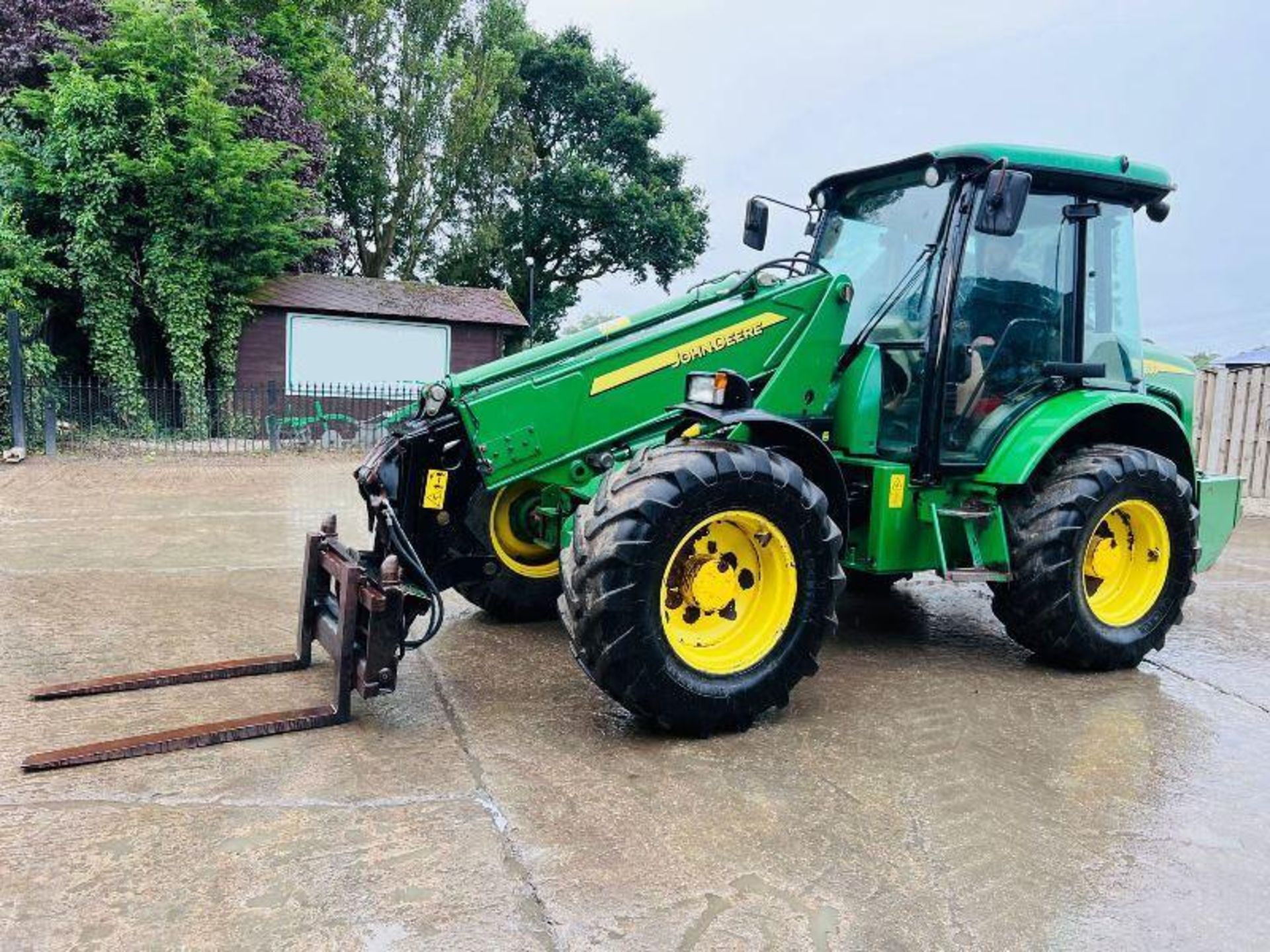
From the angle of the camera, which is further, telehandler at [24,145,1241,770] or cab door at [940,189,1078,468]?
cab door at [940,189,1078,468]

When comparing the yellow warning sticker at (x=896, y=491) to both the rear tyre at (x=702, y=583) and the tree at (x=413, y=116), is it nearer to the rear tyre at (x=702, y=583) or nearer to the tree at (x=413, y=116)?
the rear tyre at (x=702, y=583)

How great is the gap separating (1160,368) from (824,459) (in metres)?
2.45

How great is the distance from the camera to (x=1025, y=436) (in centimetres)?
430

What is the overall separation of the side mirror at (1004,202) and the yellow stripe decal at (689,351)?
1027 millimetres

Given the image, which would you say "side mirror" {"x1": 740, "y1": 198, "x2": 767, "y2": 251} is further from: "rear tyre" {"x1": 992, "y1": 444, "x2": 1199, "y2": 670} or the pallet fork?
the pallet fork

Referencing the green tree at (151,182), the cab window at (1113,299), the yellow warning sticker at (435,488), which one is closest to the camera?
the yellow warning sticker at (435,488)

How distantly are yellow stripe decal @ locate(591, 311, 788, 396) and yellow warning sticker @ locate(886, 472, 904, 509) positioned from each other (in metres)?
0.91

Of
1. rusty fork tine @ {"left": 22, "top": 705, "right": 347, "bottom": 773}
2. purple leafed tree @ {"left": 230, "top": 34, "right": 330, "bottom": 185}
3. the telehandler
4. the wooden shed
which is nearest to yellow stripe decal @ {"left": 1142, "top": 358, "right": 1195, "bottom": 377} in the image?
the telehandler

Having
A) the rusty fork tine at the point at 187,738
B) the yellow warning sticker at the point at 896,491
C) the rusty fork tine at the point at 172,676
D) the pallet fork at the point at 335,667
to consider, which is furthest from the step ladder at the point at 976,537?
the rusty fork tine at the point at 172,676

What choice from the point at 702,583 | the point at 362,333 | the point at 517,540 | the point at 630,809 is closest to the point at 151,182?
the point at 362,333

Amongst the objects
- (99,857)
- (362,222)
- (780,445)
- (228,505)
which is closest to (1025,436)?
(780,445)

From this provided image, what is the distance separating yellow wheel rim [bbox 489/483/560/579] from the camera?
15.7 ft

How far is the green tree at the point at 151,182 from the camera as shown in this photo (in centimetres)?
1499

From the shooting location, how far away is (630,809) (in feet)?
9.52
